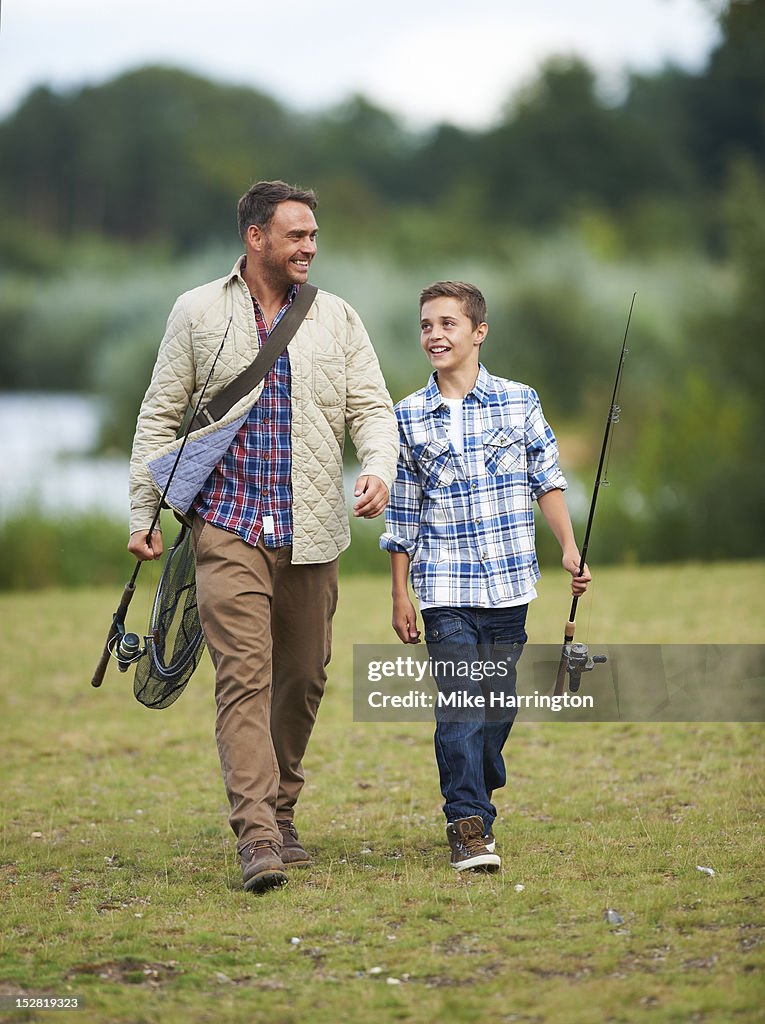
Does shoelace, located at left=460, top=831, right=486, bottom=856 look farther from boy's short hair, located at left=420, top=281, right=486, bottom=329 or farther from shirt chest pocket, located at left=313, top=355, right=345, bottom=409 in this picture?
boy's short hair, located at left=420, top=281, right=486, bottom=329

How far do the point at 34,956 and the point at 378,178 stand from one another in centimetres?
7051

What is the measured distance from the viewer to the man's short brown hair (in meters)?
5.14

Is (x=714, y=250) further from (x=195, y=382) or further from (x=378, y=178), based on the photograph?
(x=195, y=382)

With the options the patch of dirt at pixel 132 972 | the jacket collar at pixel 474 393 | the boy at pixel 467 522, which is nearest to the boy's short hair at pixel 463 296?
the boy at pixel 467 522

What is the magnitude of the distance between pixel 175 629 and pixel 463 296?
4.98ft

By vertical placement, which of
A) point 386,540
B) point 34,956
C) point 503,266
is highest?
point 503,266

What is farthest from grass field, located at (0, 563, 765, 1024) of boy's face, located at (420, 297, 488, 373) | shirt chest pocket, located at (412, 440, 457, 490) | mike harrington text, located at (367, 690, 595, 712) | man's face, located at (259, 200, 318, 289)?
man's face, located at (259, 200, 318, 289)

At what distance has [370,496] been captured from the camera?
4867 mm

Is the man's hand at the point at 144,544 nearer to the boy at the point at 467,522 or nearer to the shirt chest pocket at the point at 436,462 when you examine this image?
the boy at the point at 467,522

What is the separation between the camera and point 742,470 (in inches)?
672

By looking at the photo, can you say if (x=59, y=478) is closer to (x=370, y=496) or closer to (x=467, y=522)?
(x=467, y=522)

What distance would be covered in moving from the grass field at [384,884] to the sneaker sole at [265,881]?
0.22ft

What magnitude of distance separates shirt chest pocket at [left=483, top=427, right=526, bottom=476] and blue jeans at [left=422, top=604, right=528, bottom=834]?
0.47m

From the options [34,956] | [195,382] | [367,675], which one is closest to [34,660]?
[367,675]
